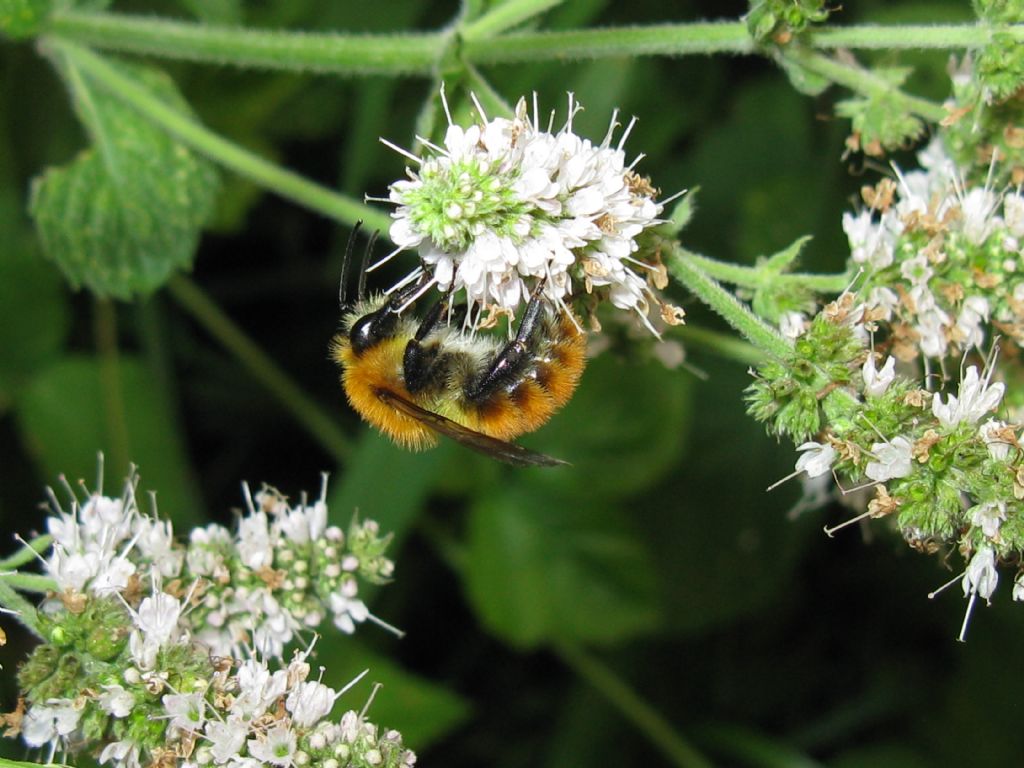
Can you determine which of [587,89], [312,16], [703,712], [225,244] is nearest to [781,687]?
[703,712]

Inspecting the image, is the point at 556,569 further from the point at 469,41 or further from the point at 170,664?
the point at 170,664

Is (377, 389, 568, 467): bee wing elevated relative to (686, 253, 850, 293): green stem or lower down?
lower down

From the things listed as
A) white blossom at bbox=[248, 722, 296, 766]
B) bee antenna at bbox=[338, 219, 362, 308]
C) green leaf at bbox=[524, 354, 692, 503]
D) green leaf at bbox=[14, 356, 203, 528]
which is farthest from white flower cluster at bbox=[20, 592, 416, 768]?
green leaf at bbox=[524, 354, 692, 503]

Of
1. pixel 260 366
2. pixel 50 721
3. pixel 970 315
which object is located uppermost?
pixel 260 366

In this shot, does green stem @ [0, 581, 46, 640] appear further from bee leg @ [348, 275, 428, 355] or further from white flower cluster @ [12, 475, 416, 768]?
bee leg @ [348, 275, 428, 355]

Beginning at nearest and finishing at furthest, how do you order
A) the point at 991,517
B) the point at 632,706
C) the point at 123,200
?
the point at 991,517, the point at 123,200, the point at 632,706

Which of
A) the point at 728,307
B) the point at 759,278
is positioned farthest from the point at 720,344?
the point at 728,307
